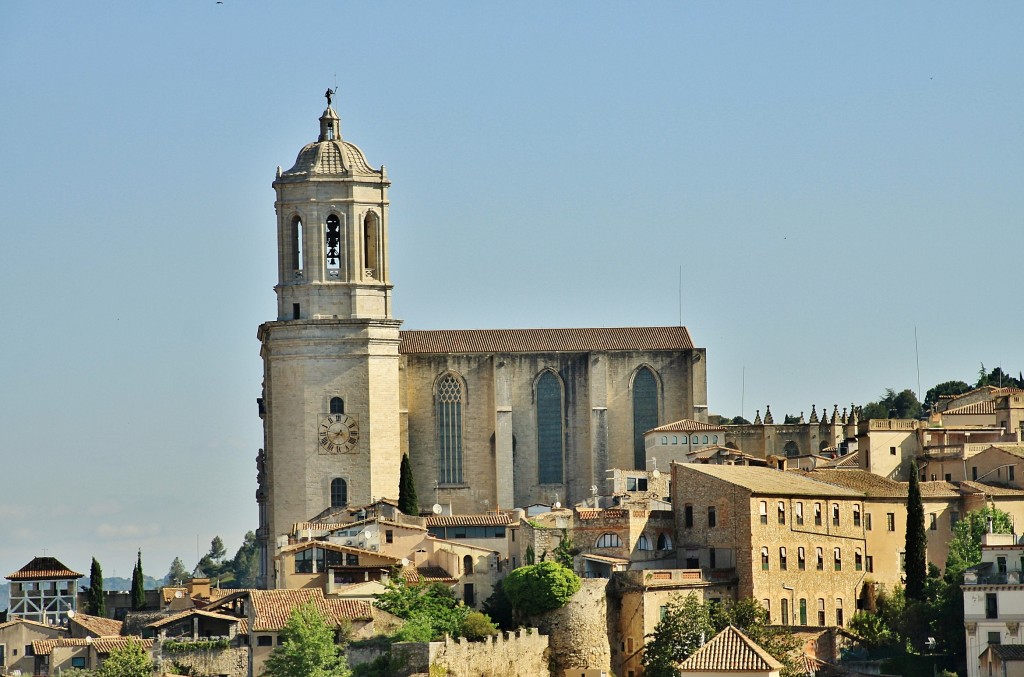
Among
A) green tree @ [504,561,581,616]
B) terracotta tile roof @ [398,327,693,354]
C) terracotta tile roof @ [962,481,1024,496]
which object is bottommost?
green tree @ [504,561,581,616]

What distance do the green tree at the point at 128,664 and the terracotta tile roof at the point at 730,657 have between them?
17630mm

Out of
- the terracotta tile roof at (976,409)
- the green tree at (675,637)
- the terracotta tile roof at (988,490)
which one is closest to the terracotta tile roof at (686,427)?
the terracotta tile roof at (976,409)

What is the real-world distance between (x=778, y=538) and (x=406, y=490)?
20966 mm

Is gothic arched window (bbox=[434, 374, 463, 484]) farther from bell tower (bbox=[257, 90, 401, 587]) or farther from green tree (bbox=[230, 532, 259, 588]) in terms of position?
green tree (bbox=[230, 532, 259, 588])

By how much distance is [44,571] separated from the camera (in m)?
94.7

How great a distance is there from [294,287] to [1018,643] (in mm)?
36662

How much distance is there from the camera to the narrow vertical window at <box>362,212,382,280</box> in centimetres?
9831

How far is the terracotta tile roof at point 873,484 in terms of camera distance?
8375cm

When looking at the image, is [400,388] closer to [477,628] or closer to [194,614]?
[194,614]

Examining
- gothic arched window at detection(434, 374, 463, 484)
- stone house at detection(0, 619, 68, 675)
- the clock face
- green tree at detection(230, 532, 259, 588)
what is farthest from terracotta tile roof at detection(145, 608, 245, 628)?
green tree at detection(230, 532, 259, 588)

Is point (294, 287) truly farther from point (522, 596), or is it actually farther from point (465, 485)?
point (522, 596)

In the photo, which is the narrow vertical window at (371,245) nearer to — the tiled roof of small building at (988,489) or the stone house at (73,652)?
the stone house at (73,652)

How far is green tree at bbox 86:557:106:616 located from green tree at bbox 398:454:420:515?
1259 centimetres

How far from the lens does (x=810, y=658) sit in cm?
7506
